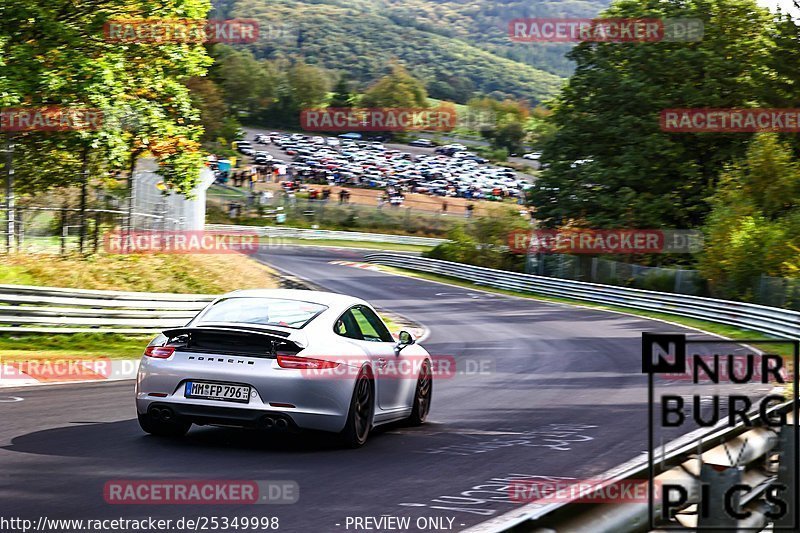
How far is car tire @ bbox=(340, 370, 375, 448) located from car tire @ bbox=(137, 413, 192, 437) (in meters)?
1.36

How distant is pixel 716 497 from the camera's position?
4.78 m

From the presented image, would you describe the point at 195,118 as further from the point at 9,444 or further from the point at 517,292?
the point at 517,292

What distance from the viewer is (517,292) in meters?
49.2

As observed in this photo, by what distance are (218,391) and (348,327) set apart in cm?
152

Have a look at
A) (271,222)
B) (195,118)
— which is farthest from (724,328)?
(271,222)

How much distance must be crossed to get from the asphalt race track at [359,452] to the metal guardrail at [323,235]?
193 feet

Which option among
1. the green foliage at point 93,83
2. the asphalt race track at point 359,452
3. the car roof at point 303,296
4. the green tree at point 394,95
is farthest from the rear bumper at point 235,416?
the green tree at point 394,95

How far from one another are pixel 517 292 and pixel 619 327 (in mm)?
Result: 17788

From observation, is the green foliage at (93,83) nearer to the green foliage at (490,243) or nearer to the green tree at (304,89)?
the green foliage at (490,243)

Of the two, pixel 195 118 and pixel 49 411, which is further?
pixel 195 118

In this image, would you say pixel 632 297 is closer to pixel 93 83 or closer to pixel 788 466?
pixel 93 83

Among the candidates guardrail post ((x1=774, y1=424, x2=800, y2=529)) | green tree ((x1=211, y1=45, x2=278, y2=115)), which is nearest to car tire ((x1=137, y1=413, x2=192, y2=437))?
guardrail post ((x1=774, y1=424, x2=800, y2=529))

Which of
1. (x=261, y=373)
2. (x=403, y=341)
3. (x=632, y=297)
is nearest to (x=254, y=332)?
(x=261, y=373)

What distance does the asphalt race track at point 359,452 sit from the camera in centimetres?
696
